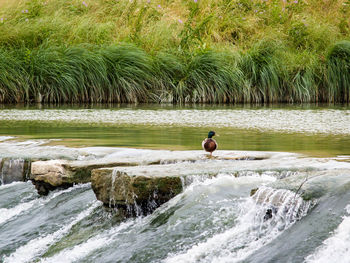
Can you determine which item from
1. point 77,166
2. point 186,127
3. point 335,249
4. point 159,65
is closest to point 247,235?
point 335,249

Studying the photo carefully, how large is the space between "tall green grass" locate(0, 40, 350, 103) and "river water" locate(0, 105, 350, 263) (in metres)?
6.09

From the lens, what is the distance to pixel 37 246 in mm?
3836

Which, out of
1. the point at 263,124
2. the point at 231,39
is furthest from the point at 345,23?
the point at 263,124

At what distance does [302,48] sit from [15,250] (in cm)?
Answer: 1215

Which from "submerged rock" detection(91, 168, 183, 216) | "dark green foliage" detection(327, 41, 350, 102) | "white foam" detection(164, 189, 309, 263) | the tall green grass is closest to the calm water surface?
the tall green grass

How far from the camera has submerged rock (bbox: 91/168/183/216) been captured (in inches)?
153

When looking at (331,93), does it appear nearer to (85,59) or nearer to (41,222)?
(85,59)

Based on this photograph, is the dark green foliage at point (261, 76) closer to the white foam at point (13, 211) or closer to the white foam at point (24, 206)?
the white foam at point (24, 206)

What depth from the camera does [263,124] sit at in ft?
27.2

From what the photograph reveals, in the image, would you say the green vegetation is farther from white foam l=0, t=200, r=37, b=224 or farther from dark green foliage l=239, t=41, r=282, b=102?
white foam l=0, t=200, r=37, b=224

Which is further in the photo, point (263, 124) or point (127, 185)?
point (263, 124)

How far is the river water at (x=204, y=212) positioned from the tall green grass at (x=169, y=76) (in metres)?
6.09

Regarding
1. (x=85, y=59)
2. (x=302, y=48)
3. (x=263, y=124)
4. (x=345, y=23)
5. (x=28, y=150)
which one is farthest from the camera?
Answer: (x=345, y=23)

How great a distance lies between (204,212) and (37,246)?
45.1 inches
